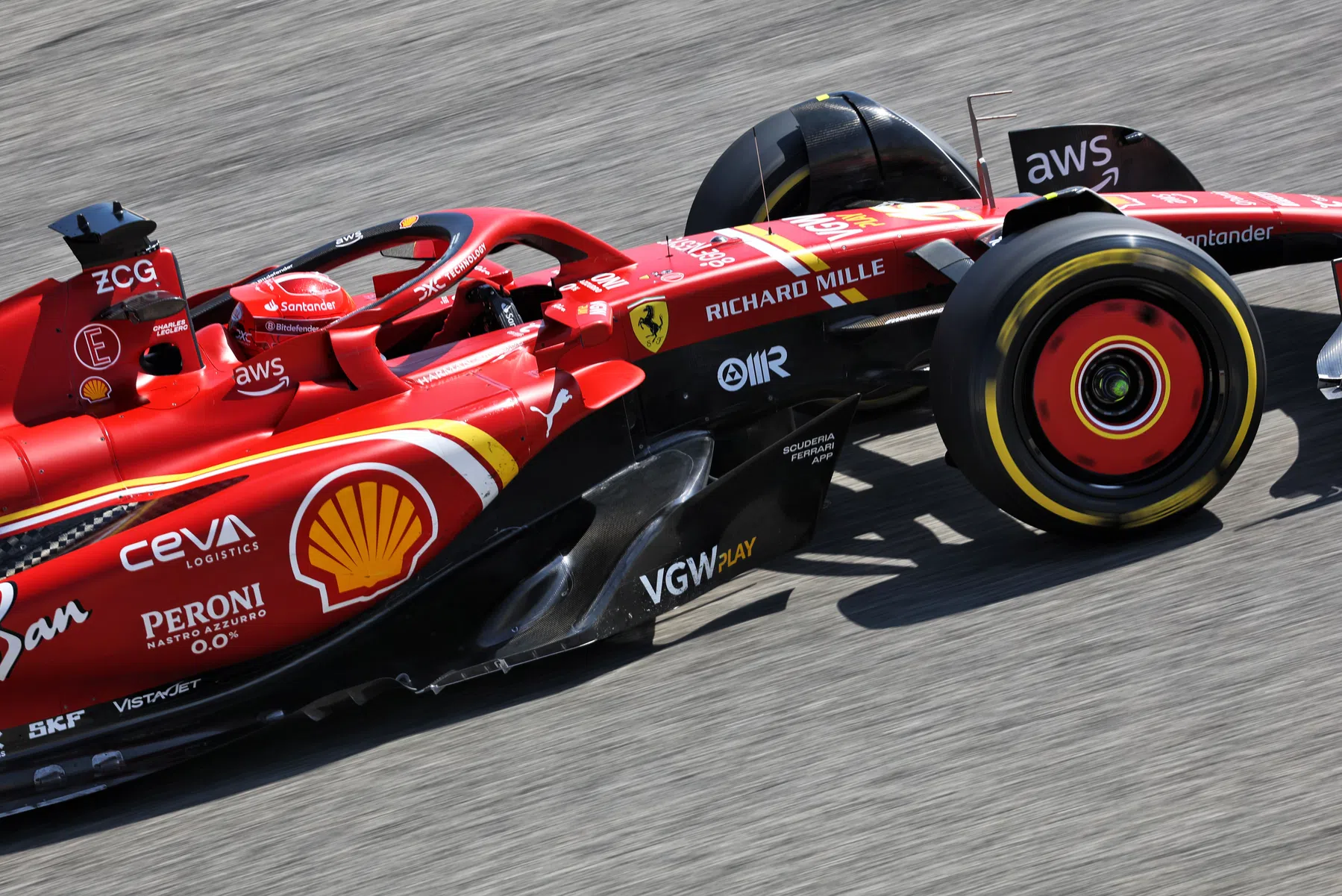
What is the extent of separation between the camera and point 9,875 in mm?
4148

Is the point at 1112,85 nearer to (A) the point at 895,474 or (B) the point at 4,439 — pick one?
(A) the point at 895,474

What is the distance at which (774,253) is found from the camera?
208 inches

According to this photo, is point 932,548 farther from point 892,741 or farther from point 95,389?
point 95,389

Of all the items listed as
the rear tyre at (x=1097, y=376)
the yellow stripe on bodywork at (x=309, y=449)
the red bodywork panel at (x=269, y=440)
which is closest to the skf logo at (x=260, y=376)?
the red bodywork panel at (x=269, y=440)

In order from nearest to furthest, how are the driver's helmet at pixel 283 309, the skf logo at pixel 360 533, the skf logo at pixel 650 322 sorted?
the skf logo at pixel 360 533
the driver's helmet at pixel 283 309
the skf logo at pixel 650 322

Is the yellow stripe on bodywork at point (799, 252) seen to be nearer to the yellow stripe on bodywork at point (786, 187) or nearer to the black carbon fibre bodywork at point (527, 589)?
the black carbon fibre bodywork at point (527, 589)

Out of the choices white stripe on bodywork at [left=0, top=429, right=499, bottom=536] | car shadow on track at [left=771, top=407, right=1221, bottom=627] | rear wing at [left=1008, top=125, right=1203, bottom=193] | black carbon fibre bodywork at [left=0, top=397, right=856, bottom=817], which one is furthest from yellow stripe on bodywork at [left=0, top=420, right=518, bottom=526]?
rear wing at [left=1008, top=125, right=1203, bottom=193]

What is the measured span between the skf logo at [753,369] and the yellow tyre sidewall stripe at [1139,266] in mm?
860

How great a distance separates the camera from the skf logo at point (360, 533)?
4480 millimetres

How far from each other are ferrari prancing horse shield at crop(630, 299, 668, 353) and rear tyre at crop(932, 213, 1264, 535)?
0.94 meters

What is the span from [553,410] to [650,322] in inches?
19.7

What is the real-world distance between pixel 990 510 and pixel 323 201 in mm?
5439

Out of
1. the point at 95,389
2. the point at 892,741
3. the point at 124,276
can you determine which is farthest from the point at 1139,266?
the point at 95,389

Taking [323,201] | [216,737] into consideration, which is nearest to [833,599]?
[216,737]
